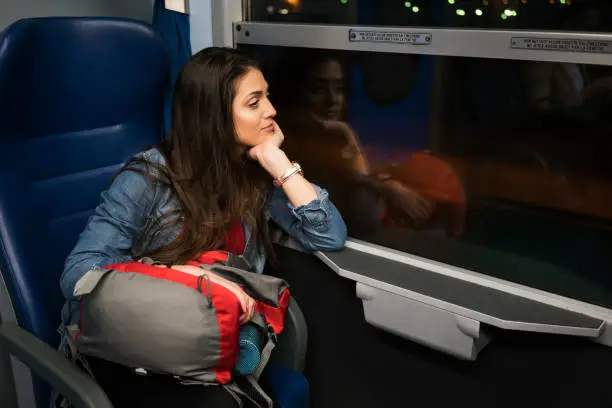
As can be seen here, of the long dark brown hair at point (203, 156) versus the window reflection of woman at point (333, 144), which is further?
the window reflection of woman at point (333, 144)

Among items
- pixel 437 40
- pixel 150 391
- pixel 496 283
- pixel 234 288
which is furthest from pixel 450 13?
pixel 150 391

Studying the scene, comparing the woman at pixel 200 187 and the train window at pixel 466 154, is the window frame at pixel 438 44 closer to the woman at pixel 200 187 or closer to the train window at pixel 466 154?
the train window at pixel 466 154

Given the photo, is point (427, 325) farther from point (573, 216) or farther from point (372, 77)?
point (372, 77)

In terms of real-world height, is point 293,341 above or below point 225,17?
below

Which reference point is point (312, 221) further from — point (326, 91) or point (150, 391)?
point (150, 391)

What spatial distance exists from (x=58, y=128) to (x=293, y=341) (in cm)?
73

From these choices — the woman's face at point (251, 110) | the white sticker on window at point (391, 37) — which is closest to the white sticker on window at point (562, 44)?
the white sticker on window at point (391, 37)

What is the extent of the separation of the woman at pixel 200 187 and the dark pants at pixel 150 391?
0.06ft

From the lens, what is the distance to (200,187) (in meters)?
1.42

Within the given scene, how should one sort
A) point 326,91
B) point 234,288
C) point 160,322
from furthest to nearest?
point 326,91, point 234,288, point 160,322

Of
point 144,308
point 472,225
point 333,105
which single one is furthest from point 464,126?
point 144,308

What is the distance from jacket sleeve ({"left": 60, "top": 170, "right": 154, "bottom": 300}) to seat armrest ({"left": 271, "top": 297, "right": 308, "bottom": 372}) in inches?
15.7

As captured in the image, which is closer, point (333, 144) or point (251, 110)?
point (251, 110)

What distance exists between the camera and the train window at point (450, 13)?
3.83 ft
